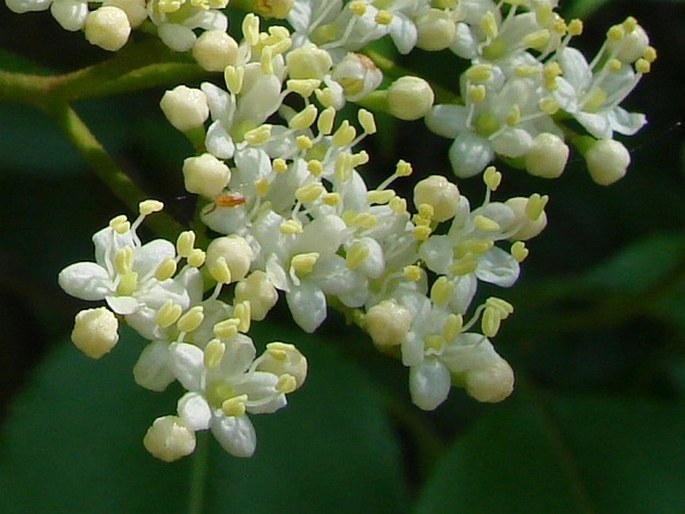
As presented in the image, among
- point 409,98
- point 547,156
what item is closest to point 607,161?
point 547,156

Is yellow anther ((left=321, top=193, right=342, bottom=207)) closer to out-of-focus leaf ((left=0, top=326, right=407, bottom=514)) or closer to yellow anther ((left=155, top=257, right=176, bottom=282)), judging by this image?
yellow anther ((left=155, top=257, right=176, bottom=282))

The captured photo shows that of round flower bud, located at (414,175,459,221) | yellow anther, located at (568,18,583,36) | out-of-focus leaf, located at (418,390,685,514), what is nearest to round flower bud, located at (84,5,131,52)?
round flower bud, located at (414,175,459,221)

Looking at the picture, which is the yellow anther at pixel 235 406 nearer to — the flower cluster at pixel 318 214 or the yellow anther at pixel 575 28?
the flower cluster at pixel 318 214

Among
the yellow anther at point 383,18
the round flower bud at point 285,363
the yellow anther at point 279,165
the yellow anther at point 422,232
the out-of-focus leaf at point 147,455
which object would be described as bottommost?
the out-of-focus leaf at point 147,455

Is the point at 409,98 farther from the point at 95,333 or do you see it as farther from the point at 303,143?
the point at 95,333

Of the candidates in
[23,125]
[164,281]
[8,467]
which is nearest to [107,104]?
[23,125]

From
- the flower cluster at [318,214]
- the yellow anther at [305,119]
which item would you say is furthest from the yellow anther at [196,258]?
the yellow anther at [305,119]

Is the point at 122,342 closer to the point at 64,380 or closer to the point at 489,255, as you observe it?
the point at 64,380
